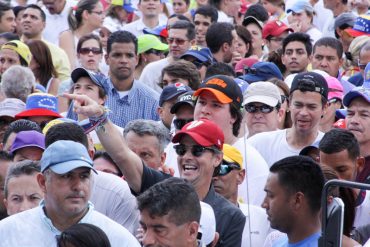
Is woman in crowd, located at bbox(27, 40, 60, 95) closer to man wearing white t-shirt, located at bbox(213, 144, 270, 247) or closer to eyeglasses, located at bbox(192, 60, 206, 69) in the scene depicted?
eyeglasses, located at bbox(192, 60, 206, 69)

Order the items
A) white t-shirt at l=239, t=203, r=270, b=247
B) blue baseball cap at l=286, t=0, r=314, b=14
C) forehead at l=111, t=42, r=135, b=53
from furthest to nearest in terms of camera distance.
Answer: blue baseball cap at l=286, t=0, r=314, b=14 < forehead at l=111, t=42, r=135, b=53 < white t-shirt at l=239, t=203, r=270, b=247

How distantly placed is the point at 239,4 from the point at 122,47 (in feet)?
22.0

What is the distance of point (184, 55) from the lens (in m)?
12.8

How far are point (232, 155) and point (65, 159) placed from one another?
1.69m

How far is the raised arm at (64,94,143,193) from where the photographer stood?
24.8ft

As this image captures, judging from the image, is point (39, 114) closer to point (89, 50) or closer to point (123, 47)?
point (123, 47)

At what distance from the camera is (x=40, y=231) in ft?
23.0

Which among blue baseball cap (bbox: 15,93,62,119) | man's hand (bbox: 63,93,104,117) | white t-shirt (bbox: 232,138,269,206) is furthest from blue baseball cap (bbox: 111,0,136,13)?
man's hand (bbox: 63,93,104,117)

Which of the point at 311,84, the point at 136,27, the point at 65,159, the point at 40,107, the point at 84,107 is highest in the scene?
the point at 84,107

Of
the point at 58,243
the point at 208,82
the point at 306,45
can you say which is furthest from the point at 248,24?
the point at 58,243

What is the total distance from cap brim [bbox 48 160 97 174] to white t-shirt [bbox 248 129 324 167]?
113 inches

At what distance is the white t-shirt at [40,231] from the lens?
271 inches

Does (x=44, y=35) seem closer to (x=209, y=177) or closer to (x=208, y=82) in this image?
(x=208, y=82)

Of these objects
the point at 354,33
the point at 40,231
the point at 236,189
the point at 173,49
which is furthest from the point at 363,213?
the point at 354,33
